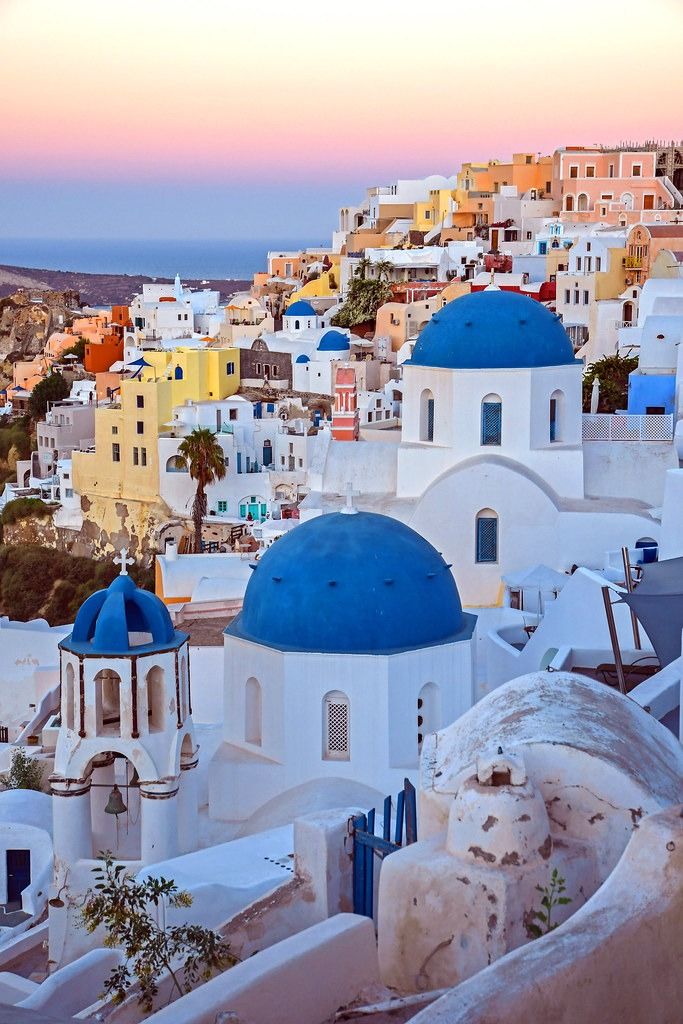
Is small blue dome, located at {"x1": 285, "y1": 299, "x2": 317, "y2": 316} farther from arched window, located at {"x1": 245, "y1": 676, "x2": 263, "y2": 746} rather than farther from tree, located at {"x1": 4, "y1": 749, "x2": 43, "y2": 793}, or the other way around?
arched window, located at {"x1": 245, "y1": 676, "x2": 263, "y2": 746}

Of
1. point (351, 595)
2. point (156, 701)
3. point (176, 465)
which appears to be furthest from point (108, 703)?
point (176, 465)

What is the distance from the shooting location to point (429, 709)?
11.2 meters

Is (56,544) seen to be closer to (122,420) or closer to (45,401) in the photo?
(122,420)

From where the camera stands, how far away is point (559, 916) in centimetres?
532

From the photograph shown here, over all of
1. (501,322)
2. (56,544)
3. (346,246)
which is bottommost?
(56,544)

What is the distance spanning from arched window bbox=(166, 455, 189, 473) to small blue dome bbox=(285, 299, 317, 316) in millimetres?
10405

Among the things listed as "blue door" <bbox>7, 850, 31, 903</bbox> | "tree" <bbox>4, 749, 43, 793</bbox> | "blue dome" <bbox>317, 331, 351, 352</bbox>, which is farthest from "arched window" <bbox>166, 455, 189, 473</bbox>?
"blue door" <bbox>7, 850, 31, 903</bbox>

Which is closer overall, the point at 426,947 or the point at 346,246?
the point at 426,947

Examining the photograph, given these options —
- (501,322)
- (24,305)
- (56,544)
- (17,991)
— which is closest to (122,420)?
(56,544)

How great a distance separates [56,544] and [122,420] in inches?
130

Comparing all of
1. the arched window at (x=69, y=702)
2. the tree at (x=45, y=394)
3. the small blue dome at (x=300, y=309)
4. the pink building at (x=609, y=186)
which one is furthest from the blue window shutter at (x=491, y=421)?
the pink building at (x=609, y=186)

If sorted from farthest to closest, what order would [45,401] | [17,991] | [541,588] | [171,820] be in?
[45,401], [541,588], [171,820], [17,991]

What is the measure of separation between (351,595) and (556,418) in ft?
26.0

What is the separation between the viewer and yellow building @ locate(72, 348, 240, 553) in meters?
34.4
